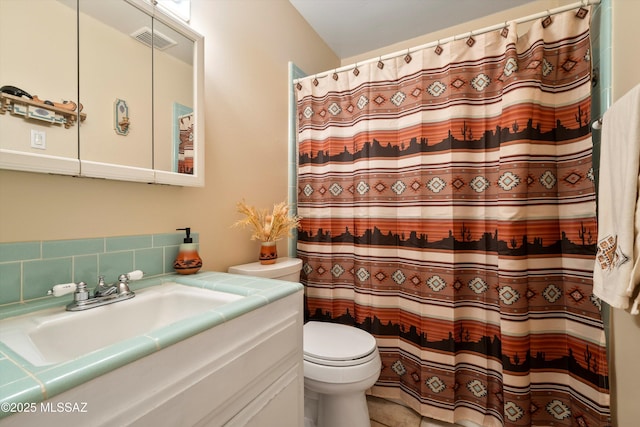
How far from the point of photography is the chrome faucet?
0.75 meters

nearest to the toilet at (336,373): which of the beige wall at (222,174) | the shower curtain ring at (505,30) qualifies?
the beige wall at (222,174)

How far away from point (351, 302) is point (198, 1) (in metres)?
1.75

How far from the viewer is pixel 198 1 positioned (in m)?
1.26

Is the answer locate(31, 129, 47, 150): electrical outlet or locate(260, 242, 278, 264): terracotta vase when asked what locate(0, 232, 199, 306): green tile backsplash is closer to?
locate(31, 129, 47, 150): electrical outlet

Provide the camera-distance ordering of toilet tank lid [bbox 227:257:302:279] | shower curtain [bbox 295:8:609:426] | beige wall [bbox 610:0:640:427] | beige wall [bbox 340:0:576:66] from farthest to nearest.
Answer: beige wall [bbox 340:0:576:66]
toilet tank lid [bbox 227:257:302:279]
shower curtain [bbox 295:8:609:426]
beige wall [bbox 610:0:640:427]

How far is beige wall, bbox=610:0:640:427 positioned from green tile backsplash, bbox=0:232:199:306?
5.54 ft

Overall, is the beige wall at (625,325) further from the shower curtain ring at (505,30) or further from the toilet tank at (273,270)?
the toilet tank at (273,270)

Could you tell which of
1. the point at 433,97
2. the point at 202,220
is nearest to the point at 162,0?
the point at 202,220

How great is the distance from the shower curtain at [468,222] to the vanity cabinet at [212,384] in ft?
2.52

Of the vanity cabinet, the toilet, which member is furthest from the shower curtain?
the vanity cabinet

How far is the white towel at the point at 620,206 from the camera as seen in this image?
79 centimetres

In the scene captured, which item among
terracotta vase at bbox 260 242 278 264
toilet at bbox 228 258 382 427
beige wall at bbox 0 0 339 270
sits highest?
beige wall at bbox 0 0 339 270

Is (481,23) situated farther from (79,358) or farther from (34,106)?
(79,358)

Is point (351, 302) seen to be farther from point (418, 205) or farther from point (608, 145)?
point (608, 145)
